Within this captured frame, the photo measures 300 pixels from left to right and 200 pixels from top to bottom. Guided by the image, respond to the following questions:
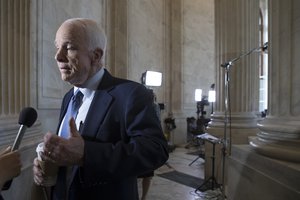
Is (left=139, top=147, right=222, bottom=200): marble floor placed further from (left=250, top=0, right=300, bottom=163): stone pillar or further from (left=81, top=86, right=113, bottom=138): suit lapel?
(left=81, top=86, right=113, bottom=138): suit lapel

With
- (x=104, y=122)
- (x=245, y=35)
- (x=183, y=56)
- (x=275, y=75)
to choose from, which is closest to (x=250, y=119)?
(x=245, y=35)

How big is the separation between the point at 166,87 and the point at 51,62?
22.7ft

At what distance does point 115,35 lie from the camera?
695 centimetres

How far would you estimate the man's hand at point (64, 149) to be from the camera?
1.13 metres

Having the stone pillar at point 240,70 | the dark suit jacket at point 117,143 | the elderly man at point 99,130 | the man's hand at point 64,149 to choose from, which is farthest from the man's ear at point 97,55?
the stone pillar at point 240,70

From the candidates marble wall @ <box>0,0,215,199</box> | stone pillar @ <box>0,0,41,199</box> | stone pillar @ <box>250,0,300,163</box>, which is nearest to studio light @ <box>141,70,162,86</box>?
marble wall @ <box>0,0,215,199</box>

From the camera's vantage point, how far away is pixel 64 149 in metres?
1.12

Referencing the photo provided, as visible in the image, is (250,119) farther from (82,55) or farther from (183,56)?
(183,56)

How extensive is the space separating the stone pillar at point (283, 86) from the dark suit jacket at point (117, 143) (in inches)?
39.2

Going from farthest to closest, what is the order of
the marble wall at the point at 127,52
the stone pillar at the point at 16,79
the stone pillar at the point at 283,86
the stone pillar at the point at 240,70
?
1. the stone pillar at the point at 240,70
2. the marble wall at the point at 127,52
3. the stone pillar at the point at 16,79
4. the stone pillar at the point at 283,86

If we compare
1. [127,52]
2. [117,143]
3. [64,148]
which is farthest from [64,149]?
[127,52]

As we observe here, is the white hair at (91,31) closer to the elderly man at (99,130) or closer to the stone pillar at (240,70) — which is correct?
the elderly man at (99,130)

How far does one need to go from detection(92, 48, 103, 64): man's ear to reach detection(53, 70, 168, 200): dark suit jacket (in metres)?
0.12

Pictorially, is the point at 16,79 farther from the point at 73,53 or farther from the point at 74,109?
the point at 73,53
